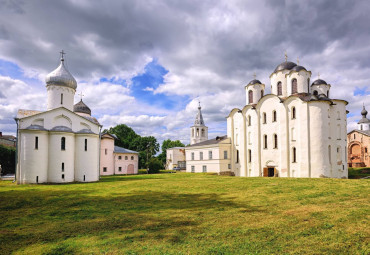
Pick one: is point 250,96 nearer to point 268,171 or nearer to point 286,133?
point 286,133

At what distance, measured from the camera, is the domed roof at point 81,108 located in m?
→ 46.1

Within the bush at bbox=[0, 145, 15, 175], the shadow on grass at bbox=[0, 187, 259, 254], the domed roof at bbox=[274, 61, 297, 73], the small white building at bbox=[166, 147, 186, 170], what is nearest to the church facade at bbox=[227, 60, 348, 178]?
the domed roof at bbox=[274, 61, 297, 73]

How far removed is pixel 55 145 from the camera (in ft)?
81.9

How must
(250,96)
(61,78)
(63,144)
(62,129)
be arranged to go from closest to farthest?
(63,144)
(62,129)
(61,78)
(250,96)

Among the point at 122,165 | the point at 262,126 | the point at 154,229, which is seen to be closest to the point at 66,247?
the point at 154,229

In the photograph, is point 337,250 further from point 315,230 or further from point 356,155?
A: point 356,155

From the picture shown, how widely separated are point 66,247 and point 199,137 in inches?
2437

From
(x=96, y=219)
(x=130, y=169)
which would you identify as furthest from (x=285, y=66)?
(x=96, y=219)

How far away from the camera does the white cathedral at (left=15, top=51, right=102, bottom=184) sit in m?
23.9

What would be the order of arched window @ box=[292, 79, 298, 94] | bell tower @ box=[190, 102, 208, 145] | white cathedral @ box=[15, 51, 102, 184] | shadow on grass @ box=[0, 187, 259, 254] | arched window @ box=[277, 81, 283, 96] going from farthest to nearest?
bell tower @ box=[190, 102, 208, 145] → arched window @ box=[277, 81, 283, 96] → arched window @ box=[292, 79, 298, 94] → white cathedral @ box=[15, 51, 102, 184] → shadow on grass @ box=[0, 187, 259, 254]

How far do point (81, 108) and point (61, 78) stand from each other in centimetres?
1804

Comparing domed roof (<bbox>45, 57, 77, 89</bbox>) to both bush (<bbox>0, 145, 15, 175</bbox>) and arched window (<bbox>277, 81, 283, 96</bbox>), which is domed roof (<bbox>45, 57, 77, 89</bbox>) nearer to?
bush (<bbox>0, 145, 15, 175</bbox>)

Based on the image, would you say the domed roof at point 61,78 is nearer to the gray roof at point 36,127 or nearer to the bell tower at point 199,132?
the gray roof at point 36,127

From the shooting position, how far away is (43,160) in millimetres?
24406
